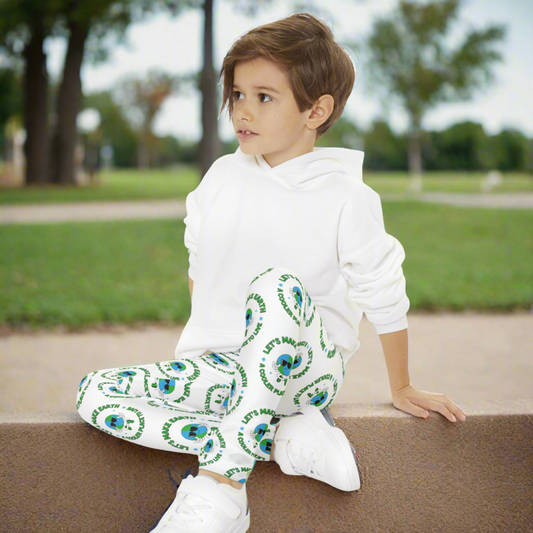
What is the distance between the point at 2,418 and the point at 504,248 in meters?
6.60

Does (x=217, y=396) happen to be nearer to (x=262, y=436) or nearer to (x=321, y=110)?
(x=262, y=436)

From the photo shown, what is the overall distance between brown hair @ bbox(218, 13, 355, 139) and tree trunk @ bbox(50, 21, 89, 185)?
15550 millimetres

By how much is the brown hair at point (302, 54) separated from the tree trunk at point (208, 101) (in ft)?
26.1

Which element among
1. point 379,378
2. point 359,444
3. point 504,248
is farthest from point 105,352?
point 504,248

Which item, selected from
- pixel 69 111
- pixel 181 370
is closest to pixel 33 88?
pixel 69 111

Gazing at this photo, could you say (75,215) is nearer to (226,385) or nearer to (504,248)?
(504,248)

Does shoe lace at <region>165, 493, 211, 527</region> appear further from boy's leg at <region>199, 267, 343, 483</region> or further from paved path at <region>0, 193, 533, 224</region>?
paved path at <region>0, 193, 533, 224</region>

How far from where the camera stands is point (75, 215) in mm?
10219

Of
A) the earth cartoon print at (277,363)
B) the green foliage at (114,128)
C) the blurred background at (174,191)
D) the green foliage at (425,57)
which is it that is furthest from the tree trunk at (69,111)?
the green foliage at (114,128)

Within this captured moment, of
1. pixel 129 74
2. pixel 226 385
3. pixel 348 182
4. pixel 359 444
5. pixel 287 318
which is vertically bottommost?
pixel 359 444

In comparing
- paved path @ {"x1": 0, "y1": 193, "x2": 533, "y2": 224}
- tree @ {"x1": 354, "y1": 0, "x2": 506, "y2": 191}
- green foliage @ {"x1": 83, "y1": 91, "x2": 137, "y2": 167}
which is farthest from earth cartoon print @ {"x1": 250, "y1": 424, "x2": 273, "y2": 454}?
green foliage @ {"x1": 83, "y1": 91, "x2": 137, "y2": 167}

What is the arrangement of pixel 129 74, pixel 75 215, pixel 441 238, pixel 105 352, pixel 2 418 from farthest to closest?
pixel 129 74 < pixel 75 215 < pixel 441 238 < pixel 105 352 < pixel 2 418

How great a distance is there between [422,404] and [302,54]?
0.93 meters

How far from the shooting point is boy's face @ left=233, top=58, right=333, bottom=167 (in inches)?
65.4
